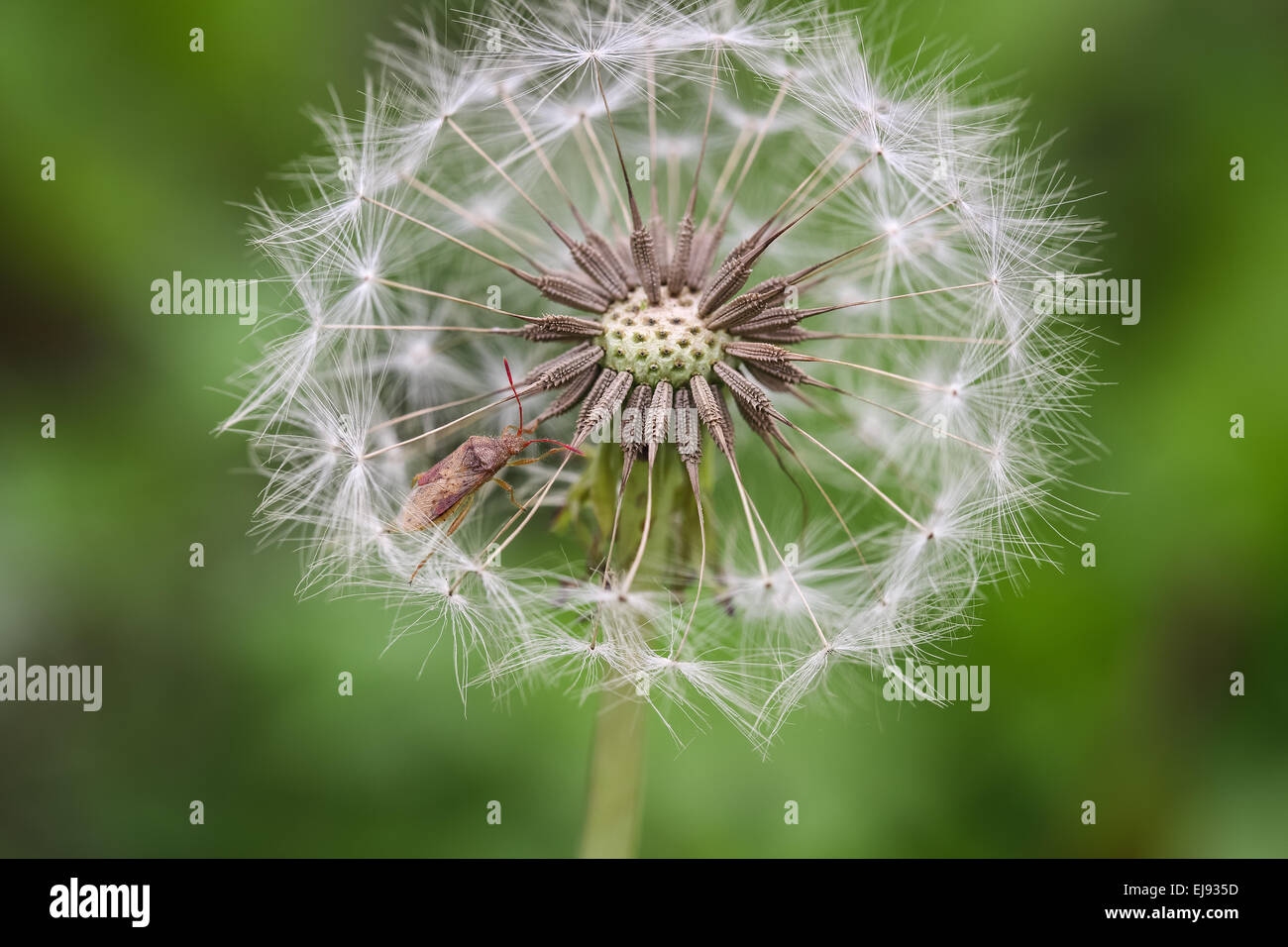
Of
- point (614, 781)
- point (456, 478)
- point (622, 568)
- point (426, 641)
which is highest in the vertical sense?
point (456, 478)

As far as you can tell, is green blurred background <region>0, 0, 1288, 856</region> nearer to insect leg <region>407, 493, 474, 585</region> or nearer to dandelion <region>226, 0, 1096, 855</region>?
dandelion <region>226, 0, 1096, 855</region>

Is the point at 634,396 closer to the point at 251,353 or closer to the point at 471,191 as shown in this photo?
the point at 471,191

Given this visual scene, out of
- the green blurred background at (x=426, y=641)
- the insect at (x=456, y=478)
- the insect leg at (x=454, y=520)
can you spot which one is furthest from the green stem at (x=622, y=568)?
the green blurred background at (x=426, y=641)

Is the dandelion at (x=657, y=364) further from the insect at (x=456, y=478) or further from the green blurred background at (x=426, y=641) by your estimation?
the green blurred background at (x=426, y=641)

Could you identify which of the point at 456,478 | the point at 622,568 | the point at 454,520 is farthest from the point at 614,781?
the point at 456,478

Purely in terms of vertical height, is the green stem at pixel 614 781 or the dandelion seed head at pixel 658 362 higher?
the dandelion seed head at pixel 658 362

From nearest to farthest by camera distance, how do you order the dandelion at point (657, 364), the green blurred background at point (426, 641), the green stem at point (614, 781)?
the dandelion at point (657, 364)
the green stem at point (614, 781)
the green blurred background at point (426, 641)

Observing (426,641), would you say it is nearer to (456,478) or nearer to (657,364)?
(456,478)
